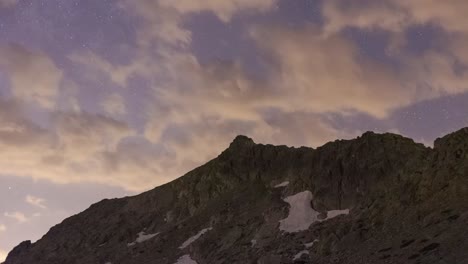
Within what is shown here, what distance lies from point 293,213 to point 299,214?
1373mm

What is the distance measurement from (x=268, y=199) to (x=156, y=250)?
24.0m

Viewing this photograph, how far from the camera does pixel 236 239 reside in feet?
322

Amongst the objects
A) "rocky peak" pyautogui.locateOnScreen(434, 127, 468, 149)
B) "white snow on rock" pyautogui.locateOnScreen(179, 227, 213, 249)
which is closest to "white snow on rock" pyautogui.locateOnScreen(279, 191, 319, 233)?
"white snow on rock" pyautogui.locateOnScreen(179, 227, 213, 249)

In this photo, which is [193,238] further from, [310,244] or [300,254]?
[300,254]

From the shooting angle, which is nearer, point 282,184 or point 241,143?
point 282,184

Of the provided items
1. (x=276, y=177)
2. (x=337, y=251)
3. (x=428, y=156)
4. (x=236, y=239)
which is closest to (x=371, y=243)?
(x=337, y=251)

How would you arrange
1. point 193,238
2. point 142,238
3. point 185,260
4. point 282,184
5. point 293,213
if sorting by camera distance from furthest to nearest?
1. point 142,238
2. point 282,184
3. point 193,238
4. point 185,260
5. point 293,213

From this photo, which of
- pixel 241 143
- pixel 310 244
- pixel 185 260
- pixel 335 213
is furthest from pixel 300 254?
pixel 241 143

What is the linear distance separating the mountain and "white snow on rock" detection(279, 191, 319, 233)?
0.66 ft

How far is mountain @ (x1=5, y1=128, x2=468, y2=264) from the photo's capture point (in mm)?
72375

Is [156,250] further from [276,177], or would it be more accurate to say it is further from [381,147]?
[381,147]

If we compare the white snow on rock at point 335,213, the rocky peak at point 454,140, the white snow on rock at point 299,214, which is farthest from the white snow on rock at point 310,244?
the rocky peak at point 454,140

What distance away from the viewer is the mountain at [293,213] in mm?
72375

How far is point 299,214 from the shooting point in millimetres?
96938
